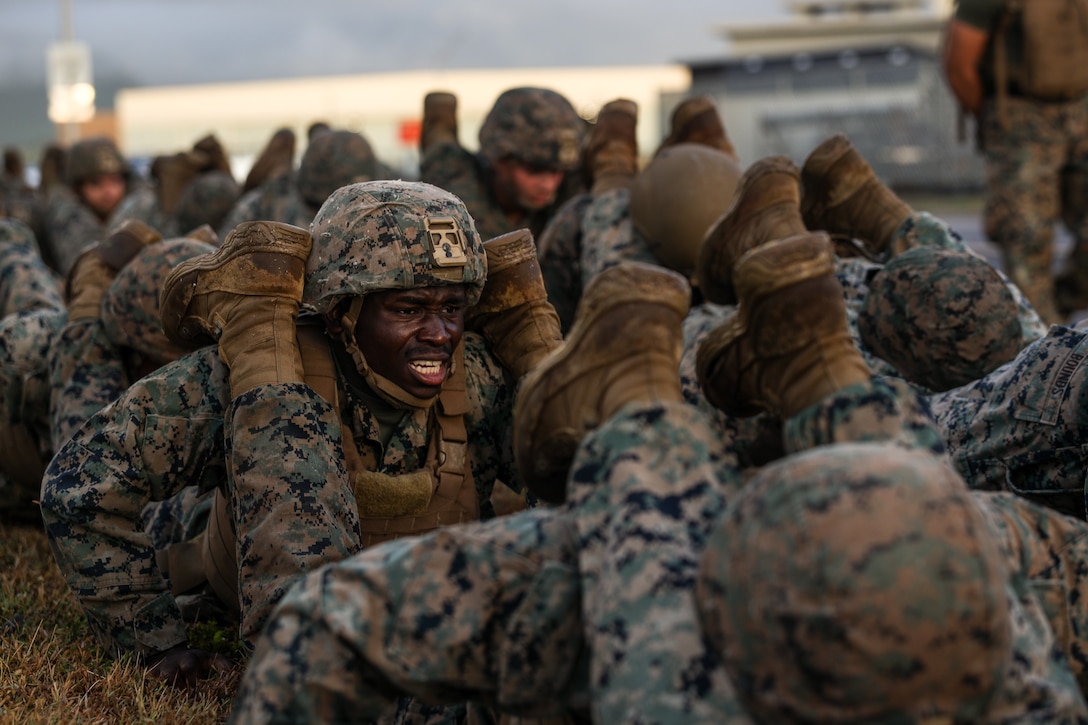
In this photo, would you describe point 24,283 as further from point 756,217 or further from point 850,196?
point 756,217

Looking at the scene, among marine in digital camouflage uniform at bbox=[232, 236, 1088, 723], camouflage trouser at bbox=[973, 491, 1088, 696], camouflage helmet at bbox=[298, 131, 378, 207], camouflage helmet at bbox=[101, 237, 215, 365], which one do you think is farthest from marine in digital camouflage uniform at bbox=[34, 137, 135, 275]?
camouflage trouser at bbox=[973, 491, 1088, 696]

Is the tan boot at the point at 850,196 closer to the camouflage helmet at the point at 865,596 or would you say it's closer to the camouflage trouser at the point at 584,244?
the camouflage trouser at the point at 584,244

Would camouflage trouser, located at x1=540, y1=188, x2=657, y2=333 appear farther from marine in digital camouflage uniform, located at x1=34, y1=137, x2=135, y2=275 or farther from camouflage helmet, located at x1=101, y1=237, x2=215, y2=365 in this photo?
marine in digital camouflage uniform, located at x1=34, y1=137, x2=135, y2=275

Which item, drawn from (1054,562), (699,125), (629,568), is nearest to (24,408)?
(699,125)

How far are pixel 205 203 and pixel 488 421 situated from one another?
22.2 feet

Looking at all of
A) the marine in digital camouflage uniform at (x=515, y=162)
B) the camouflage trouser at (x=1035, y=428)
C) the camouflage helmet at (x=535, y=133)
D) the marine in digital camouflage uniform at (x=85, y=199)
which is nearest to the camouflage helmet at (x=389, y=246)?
the camouflage trouser at (x=1035, y=428)

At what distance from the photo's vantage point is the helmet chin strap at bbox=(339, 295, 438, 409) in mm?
4062

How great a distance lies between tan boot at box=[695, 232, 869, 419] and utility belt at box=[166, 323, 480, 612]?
4.37 feet

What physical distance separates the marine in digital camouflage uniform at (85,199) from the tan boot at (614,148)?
18.5ft

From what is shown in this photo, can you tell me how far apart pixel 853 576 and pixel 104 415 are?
8.35ft

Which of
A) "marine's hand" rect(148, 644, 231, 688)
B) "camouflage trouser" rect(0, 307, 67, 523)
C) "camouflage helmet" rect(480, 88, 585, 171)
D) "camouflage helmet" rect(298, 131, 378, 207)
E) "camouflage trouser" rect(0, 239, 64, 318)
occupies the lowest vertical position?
"marine's hand" rect(148, 644, 231, 688)

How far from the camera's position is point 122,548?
4035 mm

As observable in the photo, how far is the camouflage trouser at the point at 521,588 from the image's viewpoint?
8.27 feet

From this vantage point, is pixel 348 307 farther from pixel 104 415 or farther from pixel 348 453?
pixel 104 415
